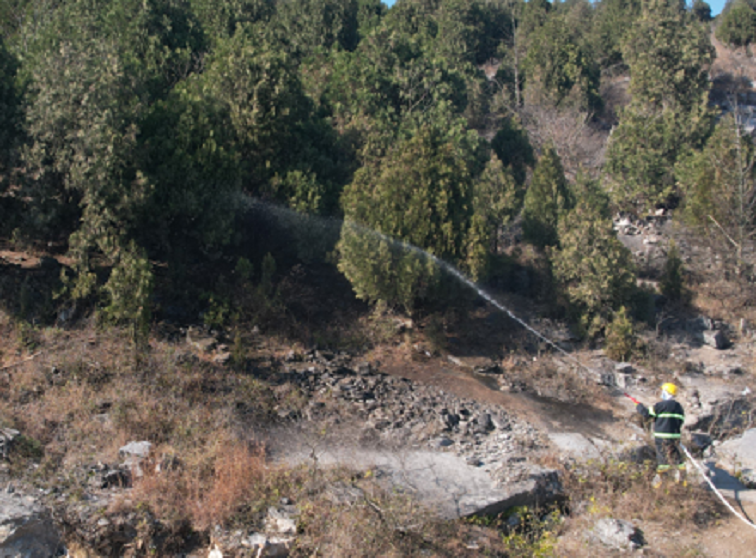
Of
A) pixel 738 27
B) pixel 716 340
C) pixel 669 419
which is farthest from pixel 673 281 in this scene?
pixel 738 27

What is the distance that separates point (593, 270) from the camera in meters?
13.5

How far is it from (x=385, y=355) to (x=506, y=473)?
539 centimetres

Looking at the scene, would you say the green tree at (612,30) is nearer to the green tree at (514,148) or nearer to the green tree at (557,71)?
the green tree at (557,71)

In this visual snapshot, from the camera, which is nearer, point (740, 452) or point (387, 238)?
point (740, 452)

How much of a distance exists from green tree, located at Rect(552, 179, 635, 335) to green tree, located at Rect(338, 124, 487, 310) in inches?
103

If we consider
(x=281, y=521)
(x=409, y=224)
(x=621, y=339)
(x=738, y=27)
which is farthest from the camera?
(x=738, y=27)

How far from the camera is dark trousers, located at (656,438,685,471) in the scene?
7098mm

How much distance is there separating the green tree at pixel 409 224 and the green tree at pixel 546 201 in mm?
4114

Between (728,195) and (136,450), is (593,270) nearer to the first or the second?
(728,195)

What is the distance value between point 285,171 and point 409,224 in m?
3.13

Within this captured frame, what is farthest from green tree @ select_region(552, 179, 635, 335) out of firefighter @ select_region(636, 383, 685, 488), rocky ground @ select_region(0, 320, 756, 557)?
firefighter @ select_region(636, 383, 685, 488)

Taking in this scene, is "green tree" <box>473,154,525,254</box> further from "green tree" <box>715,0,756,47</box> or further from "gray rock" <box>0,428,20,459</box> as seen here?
"green tree" <box>715,0,756,47</box>

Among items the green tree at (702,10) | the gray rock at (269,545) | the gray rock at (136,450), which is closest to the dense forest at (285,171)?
the gray rock at (136,450)

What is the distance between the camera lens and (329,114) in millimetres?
16312
